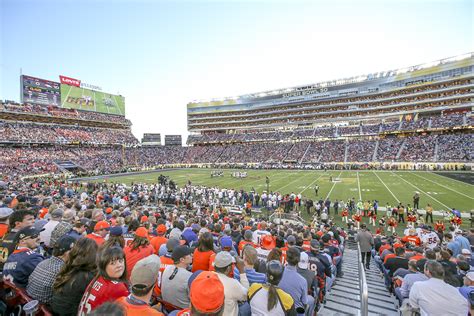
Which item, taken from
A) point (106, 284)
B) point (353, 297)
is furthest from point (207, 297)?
point (353, 297)

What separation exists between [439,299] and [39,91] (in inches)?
3166

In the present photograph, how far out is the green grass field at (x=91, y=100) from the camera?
67.2m

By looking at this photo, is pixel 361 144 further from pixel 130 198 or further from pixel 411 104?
pixel 130 198

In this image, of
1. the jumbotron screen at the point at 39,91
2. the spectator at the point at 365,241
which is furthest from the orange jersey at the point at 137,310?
the jumbotron screen at the point at 39,91

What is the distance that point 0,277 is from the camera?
3324 millimetres

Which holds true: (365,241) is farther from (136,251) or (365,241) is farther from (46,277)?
(46,277)

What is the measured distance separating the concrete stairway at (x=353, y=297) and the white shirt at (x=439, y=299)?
1890 mm

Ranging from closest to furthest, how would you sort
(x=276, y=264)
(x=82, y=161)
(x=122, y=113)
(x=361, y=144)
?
(x=276, y=264) < (x=82, y=161) < (x=361, y=144) < (x=122, y=113)

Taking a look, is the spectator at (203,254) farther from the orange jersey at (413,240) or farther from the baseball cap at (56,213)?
the orange jersey at (413,240)

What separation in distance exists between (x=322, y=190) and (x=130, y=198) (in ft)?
62.2

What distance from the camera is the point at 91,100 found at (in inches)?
2874

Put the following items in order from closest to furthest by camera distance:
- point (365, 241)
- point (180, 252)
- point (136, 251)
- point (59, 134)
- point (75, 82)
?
point (180, 252) < point (136, 251) < point (365, 241) < point (59, 134) < point (75, 82)

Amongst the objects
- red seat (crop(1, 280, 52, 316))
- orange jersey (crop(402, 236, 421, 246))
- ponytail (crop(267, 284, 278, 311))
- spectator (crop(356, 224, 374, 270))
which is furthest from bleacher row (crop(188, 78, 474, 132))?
red seat (crop(1, 280, 52, 316))

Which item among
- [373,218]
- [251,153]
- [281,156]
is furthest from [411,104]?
[373,218]
